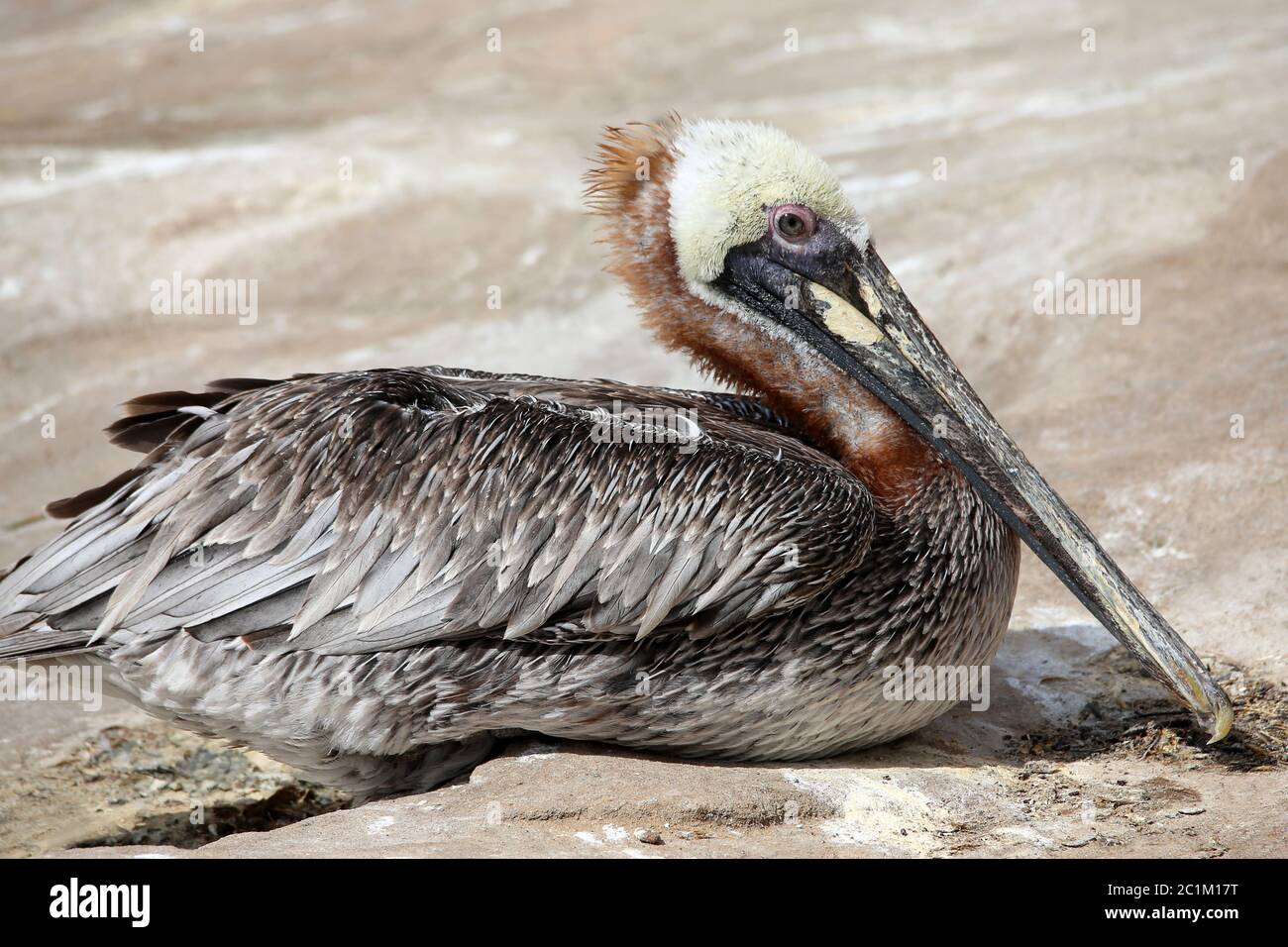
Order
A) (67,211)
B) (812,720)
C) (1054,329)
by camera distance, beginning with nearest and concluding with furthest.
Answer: (812,720)
(1054,329)
(67,211)

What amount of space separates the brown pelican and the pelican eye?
0.38 feet

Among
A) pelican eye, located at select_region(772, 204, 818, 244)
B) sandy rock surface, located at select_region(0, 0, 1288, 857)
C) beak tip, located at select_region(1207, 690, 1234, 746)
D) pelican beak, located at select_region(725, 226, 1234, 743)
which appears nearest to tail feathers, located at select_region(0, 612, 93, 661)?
sandy rock surface, located at select_region(0, 0, 1288, 857)

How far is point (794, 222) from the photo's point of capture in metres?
4.34

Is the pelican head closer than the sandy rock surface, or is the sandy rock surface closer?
the sandy rock surface

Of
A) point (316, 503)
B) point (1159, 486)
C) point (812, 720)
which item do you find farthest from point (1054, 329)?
point (316, 503)

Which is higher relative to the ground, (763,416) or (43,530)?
(763,416)

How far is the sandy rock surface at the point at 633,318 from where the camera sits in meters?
3.84

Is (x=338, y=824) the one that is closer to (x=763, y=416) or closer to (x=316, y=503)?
(x=316, y=503)

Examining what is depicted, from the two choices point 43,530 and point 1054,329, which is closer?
point 43,530

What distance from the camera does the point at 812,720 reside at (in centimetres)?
399

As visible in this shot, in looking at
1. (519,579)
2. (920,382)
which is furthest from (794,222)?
(519,579)

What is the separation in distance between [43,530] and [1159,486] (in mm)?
4795

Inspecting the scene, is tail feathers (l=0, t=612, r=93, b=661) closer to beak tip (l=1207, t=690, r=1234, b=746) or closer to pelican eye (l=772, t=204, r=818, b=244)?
pelican eye (l=772, t=204, r=818, b=244)

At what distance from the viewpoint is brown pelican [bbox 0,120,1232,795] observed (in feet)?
12.6
